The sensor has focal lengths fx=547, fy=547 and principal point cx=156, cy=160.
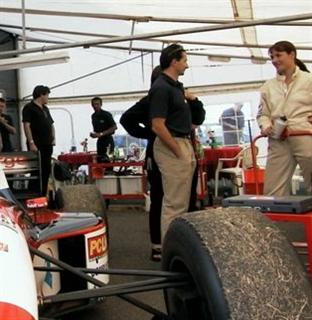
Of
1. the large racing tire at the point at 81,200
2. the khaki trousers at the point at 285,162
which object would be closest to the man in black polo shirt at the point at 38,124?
the large racing tire at the point at 81,200

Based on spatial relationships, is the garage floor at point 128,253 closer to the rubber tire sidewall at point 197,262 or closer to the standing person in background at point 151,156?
the standing person in background at point 151,156

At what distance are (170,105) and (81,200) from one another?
0.76 metres

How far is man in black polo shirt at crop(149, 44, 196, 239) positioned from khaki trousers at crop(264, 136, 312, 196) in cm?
46

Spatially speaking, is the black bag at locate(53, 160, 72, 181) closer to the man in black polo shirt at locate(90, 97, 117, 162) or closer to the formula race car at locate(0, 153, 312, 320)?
the man in black polo shirt at locate(90, 97, 117, 162)

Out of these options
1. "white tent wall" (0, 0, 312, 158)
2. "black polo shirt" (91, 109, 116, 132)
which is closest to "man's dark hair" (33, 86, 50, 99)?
"white tent wall" (0, 0, 312, 158)

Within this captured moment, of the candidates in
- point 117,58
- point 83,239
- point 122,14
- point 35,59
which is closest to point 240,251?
point 83,239

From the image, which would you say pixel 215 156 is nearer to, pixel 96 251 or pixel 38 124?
pixel 38 124

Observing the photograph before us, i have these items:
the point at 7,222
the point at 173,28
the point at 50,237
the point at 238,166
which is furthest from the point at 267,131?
the point at 173,28

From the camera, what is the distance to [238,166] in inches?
255

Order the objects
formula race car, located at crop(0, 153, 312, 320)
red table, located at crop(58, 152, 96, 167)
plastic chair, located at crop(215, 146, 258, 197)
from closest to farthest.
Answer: formula race car, located at crop(0, 153, 312, 320)
plastic chair, located at crop(215, 146, 258, 197)
red table, located at crop(58, 152, 96, 167)

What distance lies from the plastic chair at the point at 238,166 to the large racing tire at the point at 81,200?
9.63ft

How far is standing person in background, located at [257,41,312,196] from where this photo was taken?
10.0ft

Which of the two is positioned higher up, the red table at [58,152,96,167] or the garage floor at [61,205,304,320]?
the red table at [58,152,96,167]

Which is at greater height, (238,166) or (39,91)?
(39,91)
